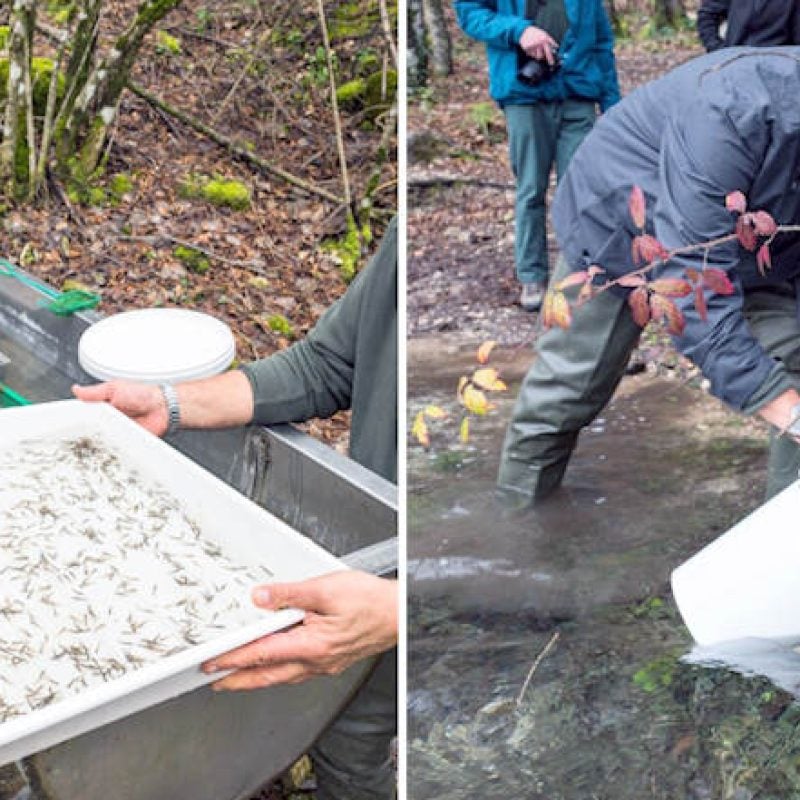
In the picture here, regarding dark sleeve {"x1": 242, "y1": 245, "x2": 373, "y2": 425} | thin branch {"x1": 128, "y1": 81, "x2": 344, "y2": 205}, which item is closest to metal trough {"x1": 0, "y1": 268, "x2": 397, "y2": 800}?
dark sleeve {"x1": 242, "y1": 245, "x2": 373, "y2": 425}

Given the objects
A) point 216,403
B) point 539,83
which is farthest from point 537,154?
point 216,403

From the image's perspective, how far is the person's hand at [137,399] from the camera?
2527 millimetres

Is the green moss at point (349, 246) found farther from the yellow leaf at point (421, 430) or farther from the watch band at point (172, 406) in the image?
the watch band at point (172, 406)

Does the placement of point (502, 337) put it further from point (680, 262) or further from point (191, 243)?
point (191, 243)

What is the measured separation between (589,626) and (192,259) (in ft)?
11.3

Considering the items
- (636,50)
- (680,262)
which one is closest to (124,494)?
(680,262)

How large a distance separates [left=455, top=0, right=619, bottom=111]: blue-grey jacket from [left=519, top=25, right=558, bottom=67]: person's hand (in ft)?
0.07

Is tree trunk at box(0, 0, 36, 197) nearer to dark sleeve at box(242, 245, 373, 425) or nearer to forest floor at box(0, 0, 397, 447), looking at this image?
forest floor at box(0, 0, 397, 447)

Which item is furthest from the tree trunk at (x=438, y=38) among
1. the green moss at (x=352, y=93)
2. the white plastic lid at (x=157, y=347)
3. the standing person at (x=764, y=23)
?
the green moss at (x=352, y=93)

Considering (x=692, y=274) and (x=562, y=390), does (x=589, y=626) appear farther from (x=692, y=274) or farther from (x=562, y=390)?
(x=692, y=274)

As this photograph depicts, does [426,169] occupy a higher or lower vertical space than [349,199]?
higher

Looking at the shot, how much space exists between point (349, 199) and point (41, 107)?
1533 mm

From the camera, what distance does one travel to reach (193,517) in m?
2.25

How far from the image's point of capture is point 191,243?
18.9ft
